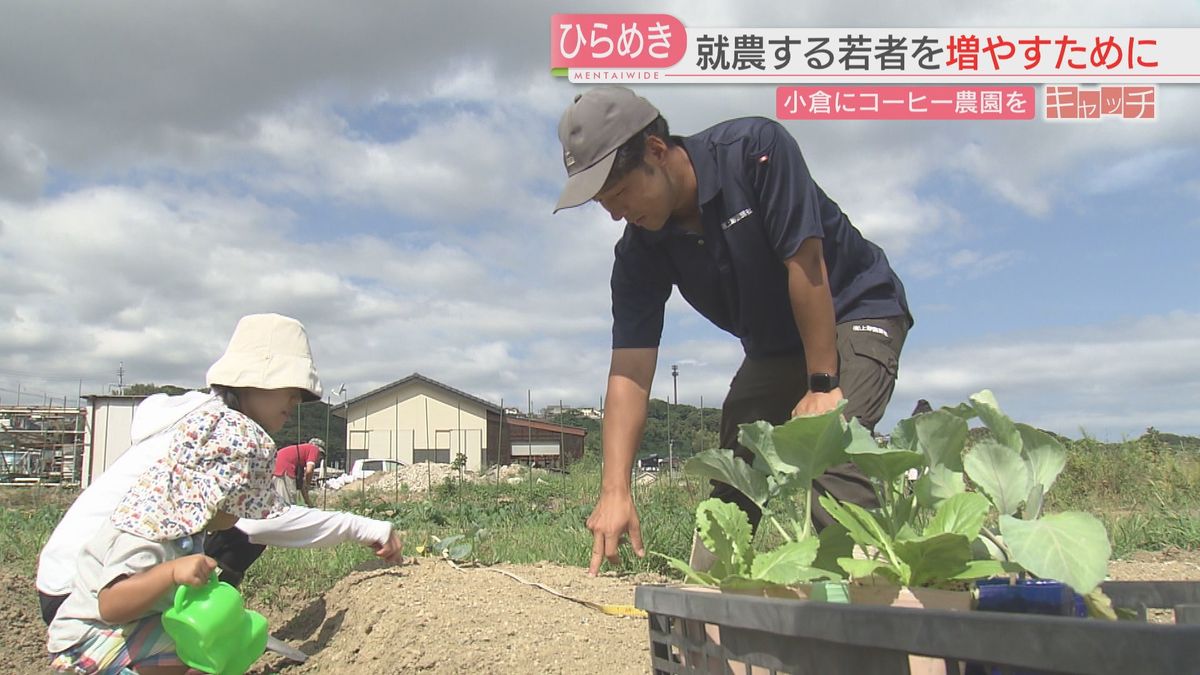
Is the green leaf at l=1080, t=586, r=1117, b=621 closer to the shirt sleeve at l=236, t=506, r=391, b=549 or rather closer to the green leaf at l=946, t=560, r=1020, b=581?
the green leaf at l=946, t=560, r=1020, b=581

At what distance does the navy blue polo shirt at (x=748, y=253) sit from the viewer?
2.10 m

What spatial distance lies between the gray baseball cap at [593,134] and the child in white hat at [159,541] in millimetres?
1207

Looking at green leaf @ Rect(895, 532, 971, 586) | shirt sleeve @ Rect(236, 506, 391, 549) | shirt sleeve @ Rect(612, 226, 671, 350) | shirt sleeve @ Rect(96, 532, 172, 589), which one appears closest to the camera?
green leaf @ Rect(895, 532, 971, 586)

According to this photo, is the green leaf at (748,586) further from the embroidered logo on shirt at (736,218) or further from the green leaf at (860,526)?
the embroidered logo on shirt at (736,218)

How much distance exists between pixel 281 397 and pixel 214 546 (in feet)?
2.83

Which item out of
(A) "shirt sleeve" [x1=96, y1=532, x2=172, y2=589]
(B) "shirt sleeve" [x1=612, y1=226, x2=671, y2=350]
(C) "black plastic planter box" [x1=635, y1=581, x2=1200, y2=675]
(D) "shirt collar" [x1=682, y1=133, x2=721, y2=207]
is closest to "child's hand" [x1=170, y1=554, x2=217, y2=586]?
(A) "shirt sleeve" [x1=96, y1=532, x2=172, y2=589]

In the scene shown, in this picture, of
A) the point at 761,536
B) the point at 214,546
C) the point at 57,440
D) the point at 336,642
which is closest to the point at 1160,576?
the point at 761,536

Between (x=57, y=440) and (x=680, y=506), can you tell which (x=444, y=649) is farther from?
(x=57, y=440)

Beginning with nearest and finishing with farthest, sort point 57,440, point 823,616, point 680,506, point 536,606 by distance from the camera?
point 823,616 < point 536,606 < point 680,506 < point 57,440

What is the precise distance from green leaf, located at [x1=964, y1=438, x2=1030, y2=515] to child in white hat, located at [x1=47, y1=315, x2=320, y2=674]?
6.43ft

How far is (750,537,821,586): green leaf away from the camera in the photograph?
77 cm

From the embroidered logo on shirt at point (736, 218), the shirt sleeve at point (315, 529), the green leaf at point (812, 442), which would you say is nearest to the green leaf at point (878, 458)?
the green leaf at point (812, 442)

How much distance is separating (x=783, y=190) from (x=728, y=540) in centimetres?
135

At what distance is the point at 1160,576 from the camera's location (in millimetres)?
3670
